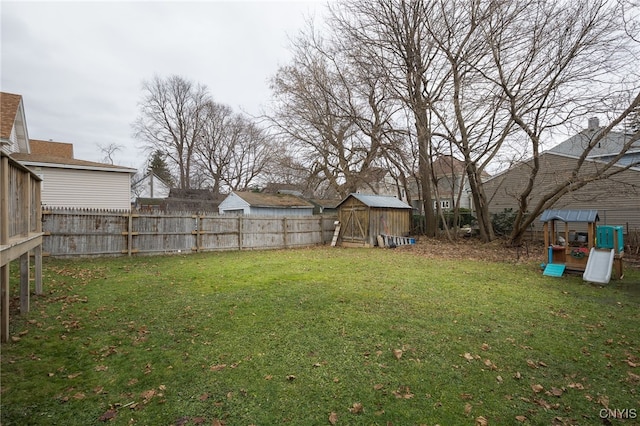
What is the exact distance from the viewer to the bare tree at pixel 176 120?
32969 millimetres

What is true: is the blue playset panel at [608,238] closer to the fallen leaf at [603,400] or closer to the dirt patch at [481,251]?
the dirt patch at [481,251]

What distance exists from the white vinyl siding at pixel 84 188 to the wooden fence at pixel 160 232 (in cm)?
485

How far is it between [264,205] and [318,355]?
59.1ft

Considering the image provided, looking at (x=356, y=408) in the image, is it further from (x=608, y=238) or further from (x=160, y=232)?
(x=160, y=232)

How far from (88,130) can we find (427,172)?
3482cm

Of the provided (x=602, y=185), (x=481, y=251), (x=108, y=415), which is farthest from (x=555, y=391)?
(x=602, y=185)

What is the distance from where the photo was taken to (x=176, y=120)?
110 feet

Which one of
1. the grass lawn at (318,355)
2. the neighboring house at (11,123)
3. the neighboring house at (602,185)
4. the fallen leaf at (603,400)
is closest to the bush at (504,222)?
the neighboring house at (602,185)

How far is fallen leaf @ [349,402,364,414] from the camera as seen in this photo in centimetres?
262

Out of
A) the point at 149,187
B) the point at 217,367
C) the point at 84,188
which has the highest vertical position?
the point at 149,187

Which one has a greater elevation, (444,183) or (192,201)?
(444,183)

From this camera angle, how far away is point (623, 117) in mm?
9797

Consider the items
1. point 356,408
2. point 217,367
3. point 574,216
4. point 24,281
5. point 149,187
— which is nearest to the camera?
point 356,408

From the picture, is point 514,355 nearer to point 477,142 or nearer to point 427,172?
point 477,142
